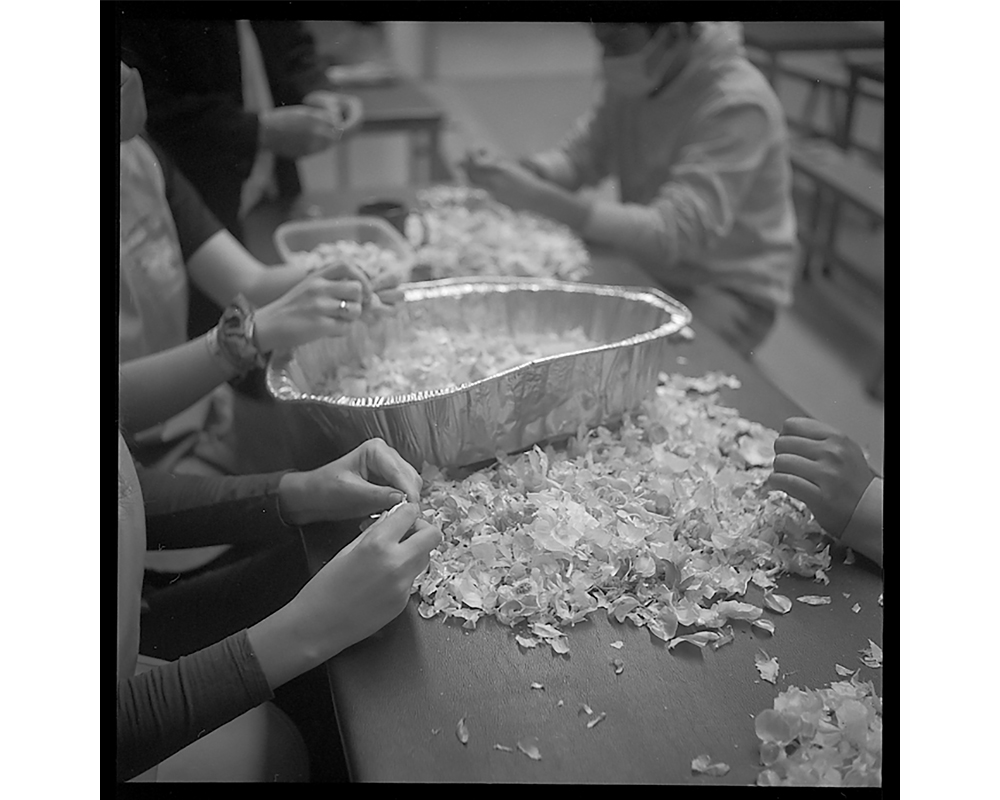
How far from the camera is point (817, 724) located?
79 cm

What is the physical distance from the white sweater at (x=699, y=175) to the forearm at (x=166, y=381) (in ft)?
1.94

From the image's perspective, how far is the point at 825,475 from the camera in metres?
0.89

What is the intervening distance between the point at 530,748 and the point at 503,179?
2.90 feet

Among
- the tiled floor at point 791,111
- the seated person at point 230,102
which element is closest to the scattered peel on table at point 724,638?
the tiled floor at point 791,111

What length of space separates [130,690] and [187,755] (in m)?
0.08

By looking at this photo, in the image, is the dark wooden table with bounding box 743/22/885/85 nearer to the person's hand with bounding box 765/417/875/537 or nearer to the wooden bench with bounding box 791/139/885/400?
the wooden bench with bounding box 791/139/885/400

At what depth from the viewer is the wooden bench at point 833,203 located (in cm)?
96

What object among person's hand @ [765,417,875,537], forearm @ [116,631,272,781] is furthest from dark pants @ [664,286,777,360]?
forearm @ [116,631,272,781]

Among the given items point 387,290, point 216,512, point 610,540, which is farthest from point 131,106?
point 610,540

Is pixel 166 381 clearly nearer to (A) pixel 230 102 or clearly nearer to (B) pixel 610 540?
(A) pixel 230 102

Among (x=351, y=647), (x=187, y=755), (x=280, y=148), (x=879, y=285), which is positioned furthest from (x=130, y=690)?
(x=879, y=285)

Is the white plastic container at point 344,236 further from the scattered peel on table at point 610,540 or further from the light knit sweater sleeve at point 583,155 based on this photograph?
the scattered peel on table at point 610,540

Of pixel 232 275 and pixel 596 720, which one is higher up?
pixel 232 275

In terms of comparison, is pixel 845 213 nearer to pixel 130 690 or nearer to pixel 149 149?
pixel 149 149
